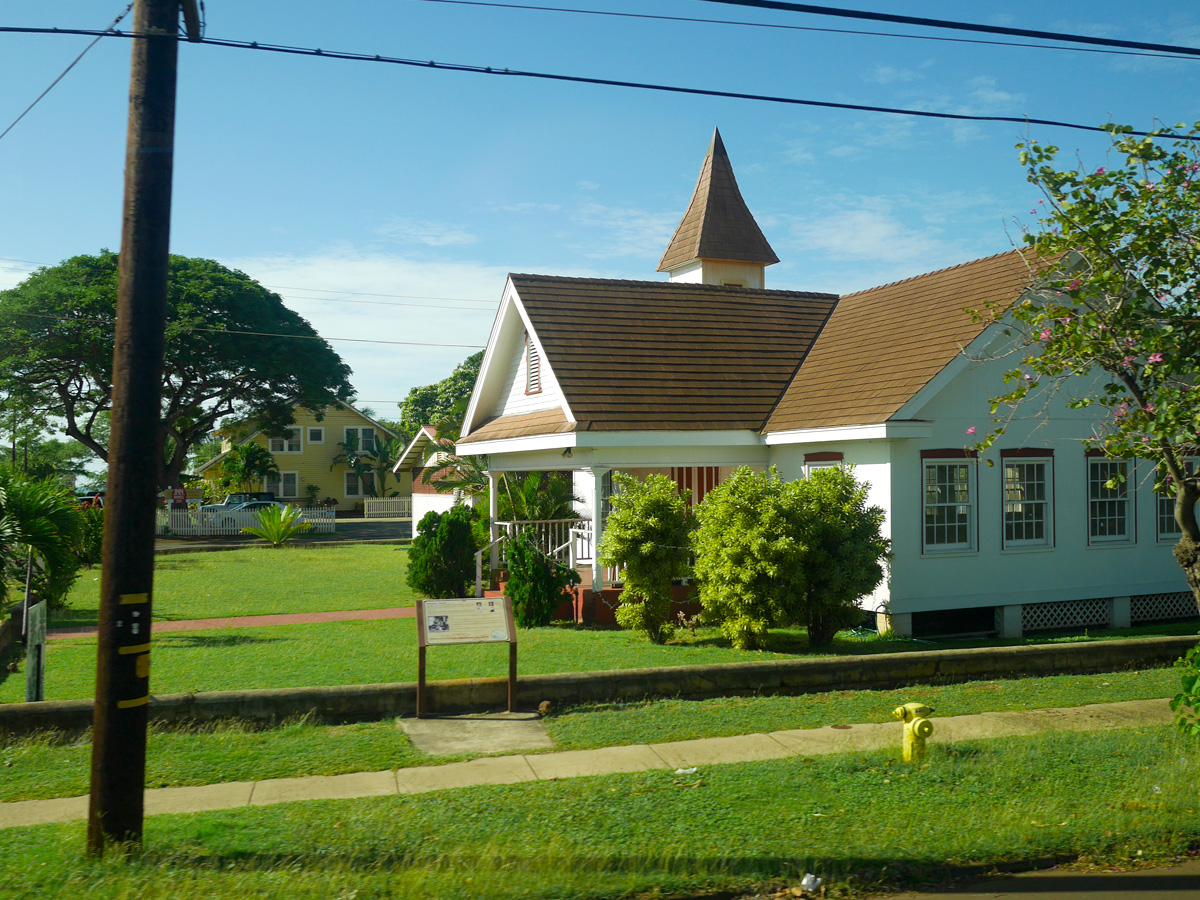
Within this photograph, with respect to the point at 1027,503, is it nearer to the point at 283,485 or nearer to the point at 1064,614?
the point at 1064,614

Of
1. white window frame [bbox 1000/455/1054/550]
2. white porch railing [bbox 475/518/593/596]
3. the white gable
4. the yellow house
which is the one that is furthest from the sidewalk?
the yellow house

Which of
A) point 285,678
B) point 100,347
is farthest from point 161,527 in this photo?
point 285,678

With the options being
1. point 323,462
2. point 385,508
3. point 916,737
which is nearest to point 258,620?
point 916,737

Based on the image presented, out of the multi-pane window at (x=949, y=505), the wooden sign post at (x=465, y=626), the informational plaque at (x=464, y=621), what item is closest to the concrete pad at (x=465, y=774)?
the wooden sign post at (x=465, y=626)

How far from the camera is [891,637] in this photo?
49.6 feet

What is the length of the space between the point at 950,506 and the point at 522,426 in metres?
7.82

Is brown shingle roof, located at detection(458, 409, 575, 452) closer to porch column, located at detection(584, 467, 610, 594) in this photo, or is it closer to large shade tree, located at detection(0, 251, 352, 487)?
porch column, located at detection(584, 467, 610, 594)

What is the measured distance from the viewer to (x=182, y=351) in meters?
43.3

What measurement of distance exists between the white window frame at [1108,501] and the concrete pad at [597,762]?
1172 centimetres

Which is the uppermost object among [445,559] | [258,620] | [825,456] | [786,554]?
[825,456]

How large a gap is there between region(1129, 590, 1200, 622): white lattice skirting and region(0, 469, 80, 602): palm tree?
683 inches

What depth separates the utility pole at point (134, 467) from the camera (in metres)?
6.03

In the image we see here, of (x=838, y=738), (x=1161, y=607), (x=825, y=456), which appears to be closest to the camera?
(x=838, y=738)

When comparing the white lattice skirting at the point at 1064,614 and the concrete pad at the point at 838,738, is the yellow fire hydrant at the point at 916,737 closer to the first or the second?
the concrete pad at the point at 838,738
